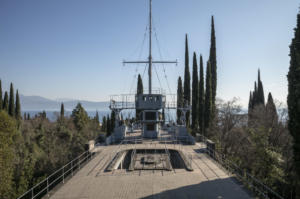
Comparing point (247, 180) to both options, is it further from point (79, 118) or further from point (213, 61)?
point (79, 118)

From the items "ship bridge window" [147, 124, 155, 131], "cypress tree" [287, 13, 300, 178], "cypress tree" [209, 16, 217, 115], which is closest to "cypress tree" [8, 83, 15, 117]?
"ship bridge window" [147, 124, 155, 131]

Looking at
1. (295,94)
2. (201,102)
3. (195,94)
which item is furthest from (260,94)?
(295,94)

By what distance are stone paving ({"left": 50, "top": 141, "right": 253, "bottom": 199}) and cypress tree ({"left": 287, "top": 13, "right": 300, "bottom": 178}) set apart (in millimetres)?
3926

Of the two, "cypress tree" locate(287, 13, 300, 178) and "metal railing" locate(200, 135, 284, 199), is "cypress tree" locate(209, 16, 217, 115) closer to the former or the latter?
"metal railing" locate(200, 135, 284, 199)

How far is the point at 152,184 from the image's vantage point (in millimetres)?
10508

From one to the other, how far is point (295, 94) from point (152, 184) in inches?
355

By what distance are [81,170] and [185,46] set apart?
34246 mm

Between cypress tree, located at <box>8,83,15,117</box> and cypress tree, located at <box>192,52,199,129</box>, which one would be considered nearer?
cypress tree, located at <box>192,52,199,129</box>

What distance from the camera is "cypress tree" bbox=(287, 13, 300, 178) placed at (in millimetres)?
11352

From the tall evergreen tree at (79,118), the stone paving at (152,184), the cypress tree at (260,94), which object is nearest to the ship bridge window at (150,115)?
the stone paving at (152,184)

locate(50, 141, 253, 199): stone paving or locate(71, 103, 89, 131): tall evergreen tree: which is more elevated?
locate(71, 103, 89, 131): tall evergreen tree

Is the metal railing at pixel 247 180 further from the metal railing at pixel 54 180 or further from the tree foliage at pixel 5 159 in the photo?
the tree foliage at pixel 5 159

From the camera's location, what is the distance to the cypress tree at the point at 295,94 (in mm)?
11352

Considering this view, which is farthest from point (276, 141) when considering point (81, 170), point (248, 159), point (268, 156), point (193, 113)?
point (81, 170)
